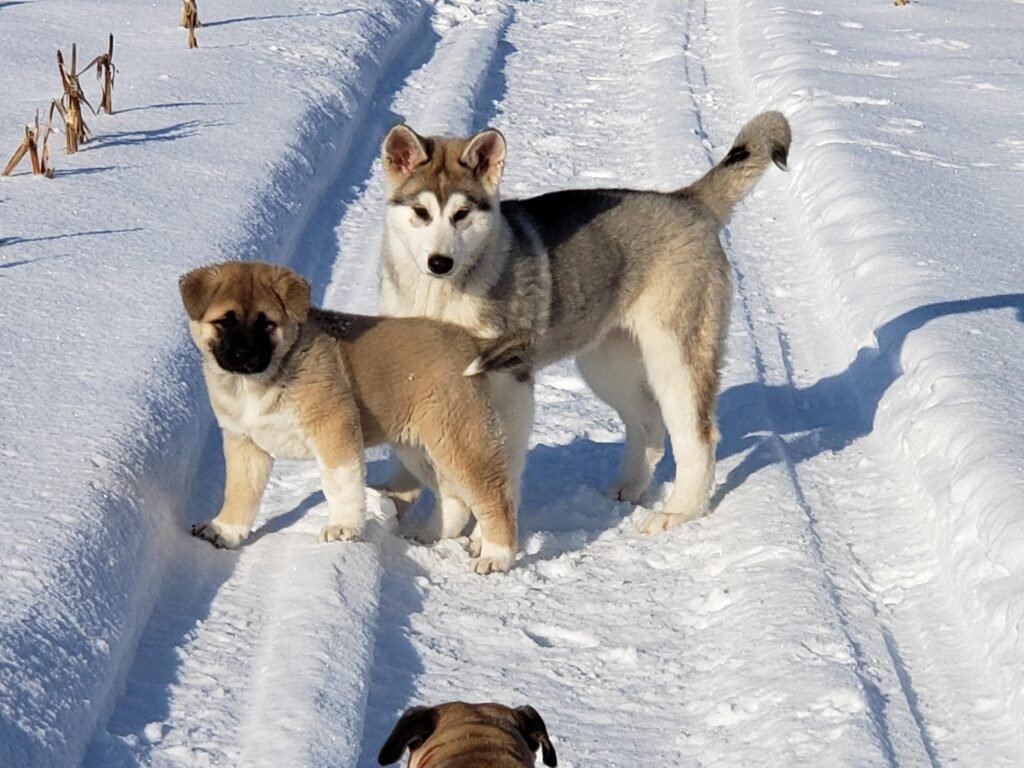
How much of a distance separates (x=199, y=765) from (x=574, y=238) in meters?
2.92

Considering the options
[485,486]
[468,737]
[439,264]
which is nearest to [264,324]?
[439,264]

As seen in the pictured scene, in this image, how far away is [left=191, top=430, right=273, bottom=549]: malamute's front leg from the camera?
241 inches

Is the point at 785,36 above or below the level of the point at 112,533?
below

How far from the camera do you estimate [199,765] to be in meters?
4.56

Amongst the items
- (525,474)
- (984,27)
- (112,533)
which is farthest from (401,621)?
(984,27)

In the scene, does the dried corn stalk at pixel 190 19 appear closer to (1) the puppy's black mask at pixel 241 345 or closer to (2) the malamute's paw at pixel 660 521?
(2) the malamute's paw at pixel 660 521

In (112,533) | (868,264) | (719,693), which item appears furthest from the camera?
(868,264)

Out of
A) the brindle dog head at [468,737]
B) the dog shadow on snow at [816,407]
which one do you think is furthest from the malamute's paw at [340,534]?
the brindle dog head at [468,737]

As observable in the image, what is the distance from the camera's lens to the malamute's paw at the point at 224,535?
6109 mm

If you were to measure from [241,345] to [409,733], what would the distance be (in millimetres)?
2440

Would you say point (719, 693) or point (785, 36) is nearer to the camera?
point (719, 693)

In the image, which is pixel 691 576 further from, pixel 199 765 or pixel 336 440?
pixel 199 765

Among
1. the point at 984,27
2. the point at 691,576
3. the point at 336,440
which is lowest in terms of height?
the point at 984,27

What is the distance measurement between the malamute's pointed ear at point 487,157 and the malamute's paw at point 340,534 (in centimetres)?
139
